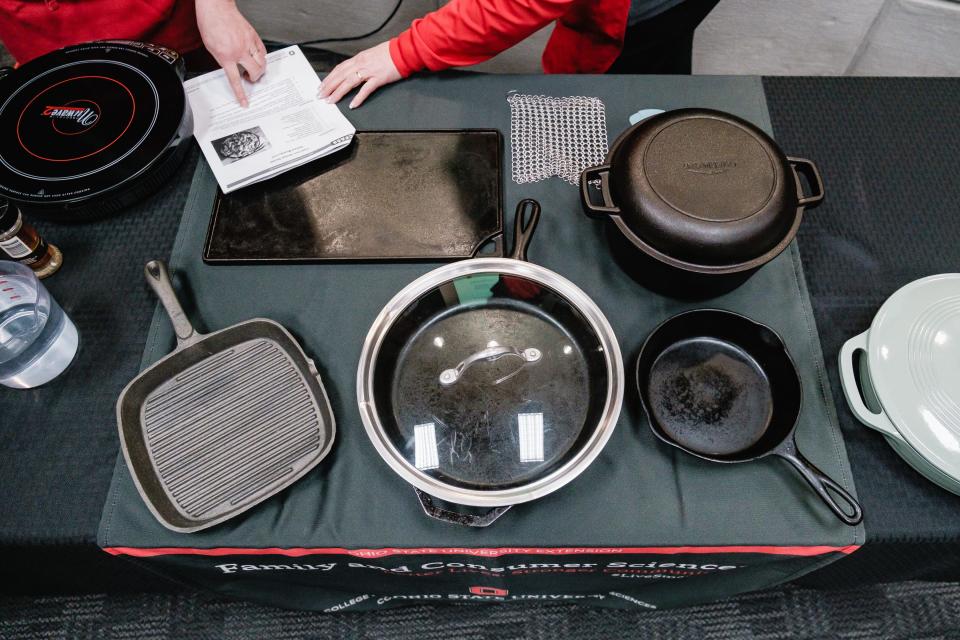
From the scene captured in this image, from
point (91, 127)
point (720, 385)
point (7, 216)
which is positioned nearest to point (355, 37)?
point (91, 127)

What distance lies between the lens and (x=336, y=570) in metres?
0.75

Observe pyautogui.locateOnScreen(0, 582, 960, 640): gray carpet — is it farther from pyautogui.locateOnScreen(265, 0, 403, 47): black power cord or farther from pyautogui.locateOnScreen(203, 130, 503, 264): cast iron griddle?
pyautogui.locateOnScreen(265, 0, 403, 47): black power cord

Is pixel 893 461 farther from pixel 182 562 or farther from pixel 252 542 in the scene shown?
pixel 182 562

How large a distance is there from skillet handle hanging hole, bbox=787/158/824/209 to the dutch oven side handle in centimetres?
47

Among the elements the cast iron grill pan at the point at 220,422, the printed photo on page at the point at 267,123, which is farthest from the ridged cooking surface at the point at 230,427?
the printed photo on page at the point at 267,123

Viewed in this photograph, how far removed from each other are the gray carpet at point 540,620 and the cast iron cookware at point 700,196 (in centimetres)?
77

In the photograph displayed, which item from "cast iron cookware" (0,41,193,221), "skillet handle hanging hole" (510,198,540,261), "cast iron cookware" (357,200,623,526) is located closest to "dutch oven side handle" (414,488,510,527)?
"cast iron cookware" (357,200,623,526)

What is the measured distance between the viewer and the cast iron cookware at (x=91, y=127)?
0.77 meters

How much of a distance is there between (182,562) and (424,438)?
1.10ft

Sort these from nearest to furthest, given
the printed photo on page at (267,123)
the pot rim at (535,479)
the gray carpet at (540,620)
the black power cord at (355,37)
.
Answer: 1. the pot rim at (535,479)
2. the printed photo on page at (267,123)
3. the gray carpet at (540,620)
4. the black power cord at (355,37)

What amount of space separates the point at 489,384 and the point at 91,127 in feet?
2.15

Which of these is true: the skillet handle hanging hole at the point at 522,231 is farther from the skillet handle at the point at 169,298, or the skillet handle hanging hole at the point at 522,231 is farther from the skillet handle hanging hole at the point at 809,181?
the skillet handle at the point at 169,298

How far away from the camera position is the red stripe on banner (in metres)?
0.64

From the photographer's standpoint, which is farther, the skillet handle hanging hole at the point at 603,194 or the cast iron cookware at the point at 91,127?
the cast iron cookware at the point at 91,127
